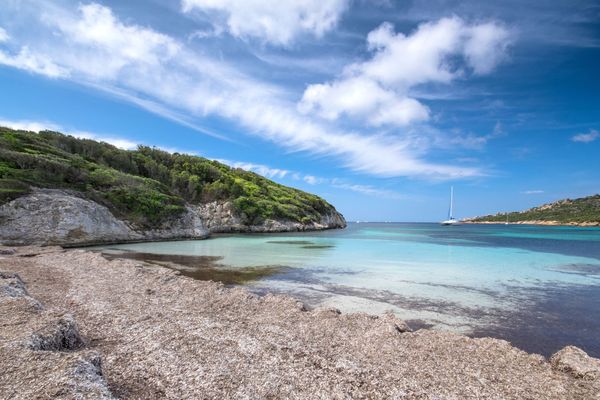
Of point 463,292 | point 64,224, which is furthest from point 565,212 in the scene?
point 64,224

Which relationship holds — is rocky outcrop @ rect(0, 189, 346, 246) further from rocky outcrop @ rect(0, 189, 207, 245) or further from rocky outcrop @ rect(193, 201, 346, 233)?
rocky outcrop @ rect(193, 201, 346, 233)

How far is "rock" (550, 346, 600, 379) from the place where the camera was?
5953 mm

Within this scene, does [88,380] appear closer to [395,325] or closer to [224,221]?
[395,325]

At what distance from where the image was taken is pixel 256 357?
600 cm

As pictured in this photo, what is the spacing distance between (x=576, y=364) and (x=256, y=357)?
6.29 metres

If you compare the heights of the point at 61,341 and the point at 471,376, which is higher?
the point at 61,341

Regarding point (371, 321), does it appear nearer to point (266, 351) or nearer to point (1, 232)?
point (266, 351)

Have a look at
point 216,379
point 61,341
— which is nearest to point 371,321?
point 216,379

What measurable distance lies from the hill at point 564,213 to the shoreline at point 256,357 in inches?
5482

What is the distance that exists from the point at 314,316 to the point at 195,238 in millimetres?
37673

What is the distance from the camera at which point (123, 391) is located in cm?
476

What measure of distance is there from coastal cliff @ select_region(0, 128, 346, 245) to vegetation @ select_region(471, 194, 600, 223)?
118 m

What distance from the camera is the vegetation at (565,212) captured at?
118 meters

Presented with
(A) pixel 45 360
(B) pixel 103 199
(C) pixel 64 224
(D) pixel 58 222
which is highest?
(B) pixel 103 199
